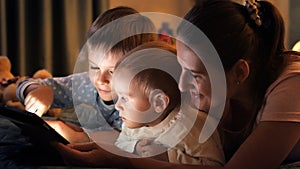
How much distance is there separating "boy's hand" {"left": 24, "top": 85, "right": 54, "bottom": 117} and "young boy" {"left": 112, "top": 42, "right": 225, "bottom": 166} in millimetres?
396

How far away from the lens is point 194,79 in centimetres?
85

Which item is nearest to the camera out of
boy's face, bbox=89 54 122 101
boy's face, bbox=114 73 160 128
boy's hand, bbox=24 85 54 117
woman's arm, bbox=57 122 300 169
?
woman's arm, bbox=57 122 300 169

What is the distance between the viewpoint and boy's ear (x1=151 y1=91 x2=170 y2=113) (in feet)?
3.00

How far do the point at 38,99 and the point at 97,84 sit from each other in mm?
237

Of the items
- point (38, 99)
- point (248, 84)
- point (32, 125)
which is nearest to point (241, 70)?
point (248, 84)

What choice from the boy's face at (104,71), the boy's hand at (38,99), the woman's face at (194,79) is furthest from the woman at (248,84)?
the boy's hand at (38,99)

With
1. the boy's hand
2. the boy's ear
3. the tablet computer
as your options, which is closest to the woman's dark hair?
the boy's ear

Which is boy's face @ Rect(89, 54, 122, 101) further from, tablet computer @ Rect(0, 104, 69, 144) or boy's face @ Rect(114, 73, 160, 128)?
tablet computer @ Rect(0, 104, 69, 144)

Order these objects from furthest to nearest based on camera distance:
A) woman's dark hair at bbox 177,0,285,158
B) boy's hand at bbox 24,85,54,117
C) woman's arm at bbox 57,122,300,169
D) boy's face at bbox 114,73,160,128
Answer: boy's hand at bbox 24,85,54,117
boy's face at bbox 114,73,160,128
woman's dark hair at bbox 177,0,285,158
woman's arm at bbox 57,122,300,169

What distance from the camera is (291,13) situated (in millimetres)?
2174

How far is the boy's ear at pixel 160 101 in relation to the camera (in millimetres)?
915

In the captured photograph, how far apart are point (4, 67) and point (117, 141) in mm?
1090

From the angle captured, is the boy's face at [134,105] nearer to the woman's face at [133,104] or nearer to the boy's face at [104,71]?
the woman's face at [133,104]

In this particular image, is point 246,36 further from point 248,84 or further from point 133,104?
point 133,104
